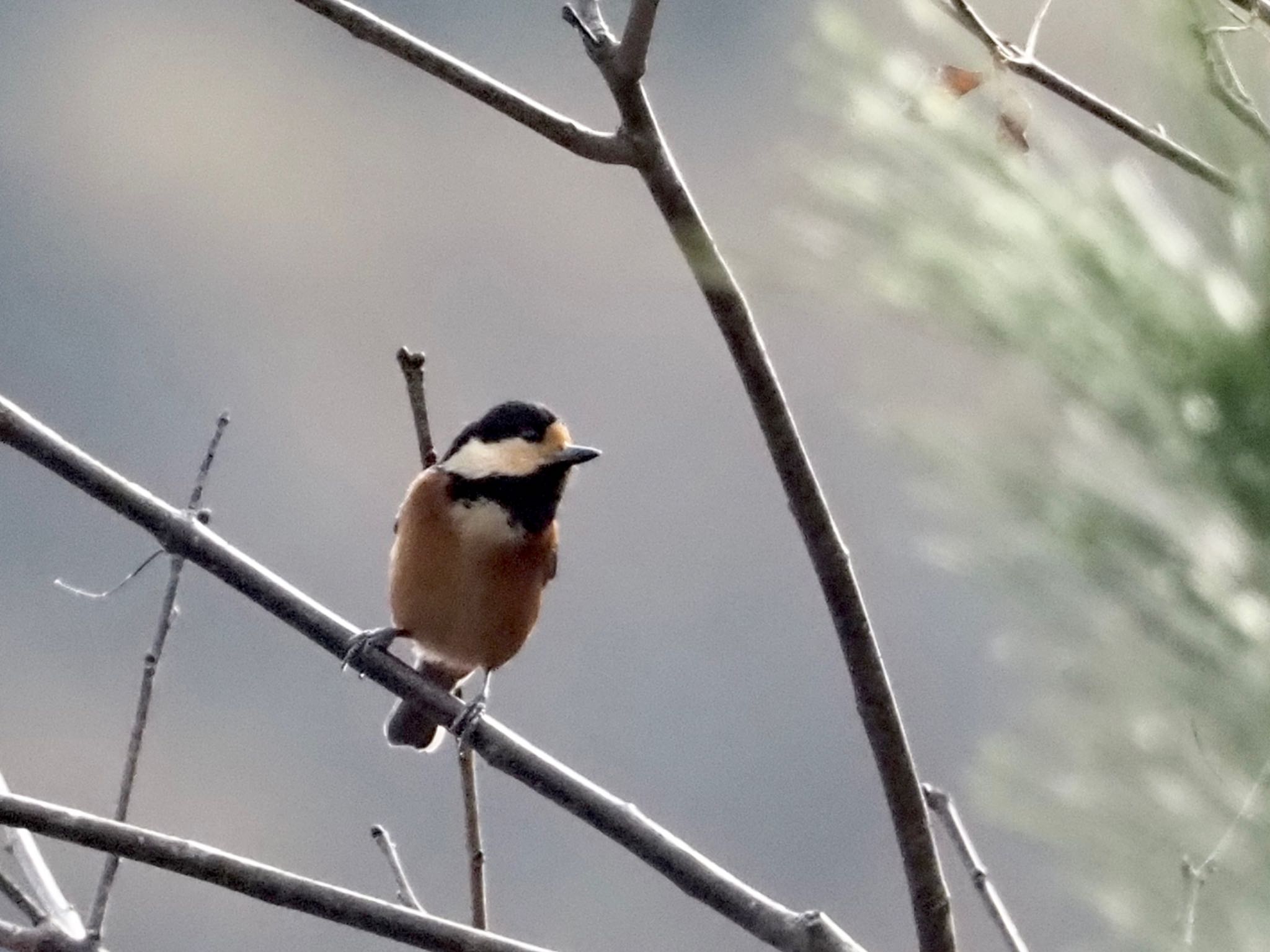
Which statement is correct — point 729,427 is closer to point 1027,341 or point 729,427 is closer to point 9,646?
point 9,646

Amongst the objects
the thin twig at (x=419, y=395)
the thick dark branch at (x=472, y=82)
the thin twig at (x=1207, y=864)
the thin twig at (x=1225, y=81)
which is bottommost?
the thin twig at (x=1207, y=864)

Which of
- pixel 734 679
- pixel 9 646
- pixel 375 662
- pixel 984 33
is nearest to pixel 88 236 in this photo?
pixel 9 646

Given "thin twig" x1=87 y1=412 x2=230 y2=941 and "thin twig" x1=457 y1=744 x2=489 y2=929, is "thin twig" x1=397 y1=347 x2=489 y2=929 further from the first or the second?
"thin twig" x1=87 y1=412 x2=230 y2=941

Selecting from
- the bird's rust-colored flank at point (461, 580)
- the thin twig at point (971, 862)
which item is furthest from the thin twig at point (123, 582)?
the thin twig at point (971, 862)

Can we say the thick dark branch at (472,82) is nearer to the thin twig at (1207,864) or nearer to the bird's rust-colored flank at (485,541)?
the thin twig at (1207,864)

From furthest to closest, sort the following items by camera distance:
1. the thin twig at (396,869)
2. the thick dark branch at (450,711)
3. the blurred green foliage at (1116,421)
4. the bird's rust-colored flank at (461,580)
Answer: the bird's rust-colored flank at (461,580)
the thin twig at (396,869)
the thick dark branch at (450,711)
the blurred green foliage at (1116,421)

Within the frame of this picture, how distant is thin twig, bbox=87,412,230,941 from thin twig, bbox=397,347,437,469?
4.8 inches

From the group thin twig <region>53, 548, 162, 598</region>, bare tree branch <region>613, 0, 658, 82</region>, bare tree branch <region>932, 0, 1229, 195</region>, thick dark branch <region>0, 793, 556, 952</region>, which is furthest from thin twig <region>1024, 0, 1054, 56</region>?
thin twig <region>53, 548, 162, 598</region>

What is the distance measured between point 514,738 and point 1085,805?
0.61 metres

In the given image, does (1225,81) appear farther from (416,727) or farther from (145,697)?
(416,727)

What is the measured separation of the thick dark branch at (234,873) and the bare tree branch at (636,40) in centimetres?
38

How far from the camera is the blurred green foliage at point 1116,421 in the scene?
0.38 m

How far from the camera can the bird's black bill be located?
4.92ft

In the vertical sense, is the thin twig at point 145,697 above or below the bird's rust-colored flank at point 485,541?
below
